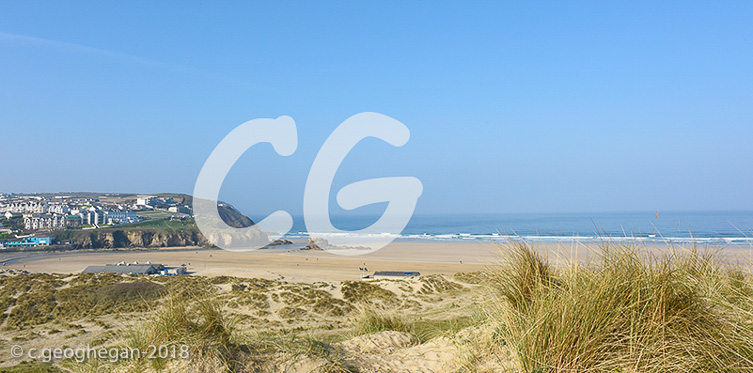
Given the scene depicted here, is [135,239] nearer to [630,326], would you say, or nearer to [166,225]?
[166,225]

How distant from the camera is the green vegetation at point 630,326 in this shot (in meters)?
3.10

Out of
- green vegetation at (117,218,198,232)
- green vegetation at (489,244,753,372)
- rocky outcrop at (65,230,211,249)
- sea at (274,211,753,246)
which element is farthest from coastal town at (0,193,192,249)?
green vegetation at (489,244,753,372)

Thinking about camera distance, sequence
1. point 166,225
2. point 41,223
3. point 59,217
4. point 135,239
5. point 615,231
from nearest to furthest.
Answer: point 615,231, point 135,239, point 41,223, point 166,225, point 59,217

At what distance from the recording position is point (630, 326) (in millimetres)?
3258

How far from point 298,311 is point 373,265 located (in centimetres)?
2356

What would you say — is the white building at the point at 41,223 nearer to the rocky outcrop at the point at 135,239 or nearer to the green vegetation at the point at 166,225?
the green vegetation at the point at 166,225

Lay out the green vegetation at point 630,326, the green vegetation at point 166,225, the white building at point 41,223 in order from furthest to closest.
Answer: the white building at point 41,223 → the green vegetation at point 166,225 → the green vegetation at point 630,326

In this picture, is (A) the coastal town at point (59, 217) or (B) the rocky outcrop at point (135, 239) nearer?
(B) the rocky outcrop at point (135, 239)

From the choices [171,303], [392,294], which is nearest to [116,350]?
[171,303]

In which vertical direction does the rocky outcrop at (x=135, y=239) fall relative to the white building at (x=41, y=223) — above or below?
below

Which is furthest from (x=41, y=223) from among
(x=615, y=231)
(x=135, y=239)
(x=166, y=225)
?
(x=615, y=231)

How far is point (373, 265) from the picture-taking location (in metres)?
40.8

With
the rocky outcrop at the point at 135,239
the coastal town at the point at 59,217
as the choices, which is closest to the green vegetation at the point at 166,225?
the rocky outcrop at the point at 135,239

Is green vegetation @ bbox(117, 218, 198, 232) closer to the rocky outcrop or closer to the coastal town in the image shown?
the rocky outcrop
